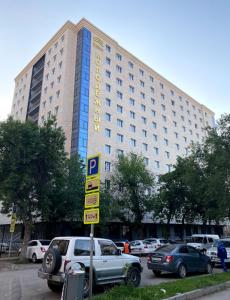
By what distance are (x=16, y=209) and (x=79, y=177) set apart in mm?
7813

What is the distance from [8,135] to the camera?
700 inches

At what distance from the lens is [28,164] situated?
18.3 metres

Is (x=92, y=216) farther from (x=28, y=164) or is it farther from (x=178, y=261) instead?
(x=28, y=164)

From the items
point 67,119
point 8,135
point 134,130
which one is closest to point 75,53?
point 67,119

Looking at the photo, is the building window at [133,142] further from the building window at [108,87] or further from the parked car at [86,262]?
the parked car at [86,262]

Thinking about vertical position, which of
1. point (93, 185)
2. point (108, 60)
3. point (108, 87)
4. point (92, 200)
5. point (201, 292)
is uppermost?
point (108, 60)

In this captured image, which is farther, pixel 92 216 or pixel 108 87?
pixel 108 87

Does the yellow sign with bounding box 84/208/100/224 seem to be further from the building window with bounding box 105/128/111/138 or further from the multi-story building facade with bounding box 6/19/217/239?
the building window with bounding box 105/128/111/138

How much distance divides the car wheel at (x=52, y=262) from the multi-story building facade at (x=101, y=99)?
2448 centimetres

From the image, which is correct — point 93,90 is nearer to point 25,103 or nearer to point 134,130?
point 134,130

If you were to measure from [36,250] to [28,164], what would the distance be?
6.30 meters

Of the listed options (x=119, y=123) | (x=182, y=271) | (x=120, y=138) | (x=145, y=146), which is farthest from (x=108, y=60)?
(x=182, y=271)

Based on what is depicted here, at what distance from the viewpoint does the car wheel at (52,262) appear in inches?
301

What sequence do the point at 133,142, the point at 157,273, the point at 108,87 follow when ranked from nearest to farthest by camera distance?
the point at 157,273 → the point at 108,87 → the point at 133,142
